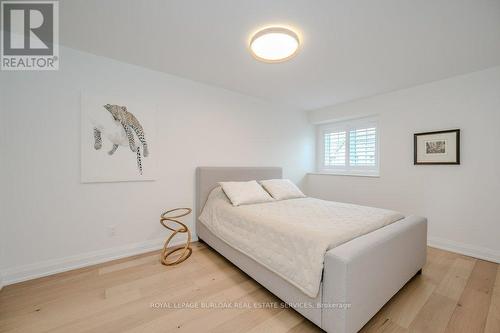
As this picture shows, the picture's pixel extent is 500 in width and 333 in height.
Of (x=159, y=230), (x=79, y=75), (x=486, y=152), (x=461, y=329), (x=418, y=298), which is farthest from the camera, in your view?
(x=159, y=230)

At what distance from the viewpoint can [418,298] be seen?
1.67 meters

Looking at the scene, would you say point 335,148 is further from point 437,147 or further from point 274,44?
point 274,44

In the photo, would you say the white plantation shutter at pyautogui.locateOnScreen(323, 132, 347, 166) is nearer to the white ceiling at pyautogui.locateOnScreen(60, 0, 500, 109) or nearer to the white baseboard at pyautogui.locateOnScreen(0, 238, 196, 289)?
the white ceiling at pyautogui.locateOnScreen(60, 0, 500, 109)

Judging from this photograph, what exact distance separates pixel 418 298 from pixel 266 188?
1.91m

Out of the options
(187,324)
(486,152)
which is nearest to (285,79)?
(486,152)

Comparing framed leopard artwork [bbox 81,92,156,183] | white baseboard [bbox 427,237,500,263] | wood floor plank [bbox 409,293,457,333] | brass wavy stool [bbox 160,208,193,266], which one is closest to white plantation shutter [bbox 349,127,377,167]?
white baseboard [bbox 427,237,500,263]

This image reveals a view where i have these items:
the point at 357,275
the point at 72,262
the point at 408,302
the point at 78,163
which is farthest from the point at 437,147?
the point at 72,262

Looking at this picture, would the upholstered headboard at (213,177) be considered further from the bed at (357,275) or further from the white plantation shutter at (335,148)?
the white plantation shutter at (335,148)

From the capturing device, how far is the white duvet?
1.35 m

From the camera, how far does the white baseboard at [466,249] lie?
232 centimetres

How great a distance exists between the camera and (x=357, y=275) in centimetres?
125

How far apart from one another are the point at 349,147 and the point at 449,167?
4.92 ft

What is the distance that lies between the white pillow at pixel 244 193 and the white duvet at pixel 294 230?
113mm

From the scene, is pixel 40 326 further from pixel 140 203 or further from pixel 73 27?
pixel 73 27
